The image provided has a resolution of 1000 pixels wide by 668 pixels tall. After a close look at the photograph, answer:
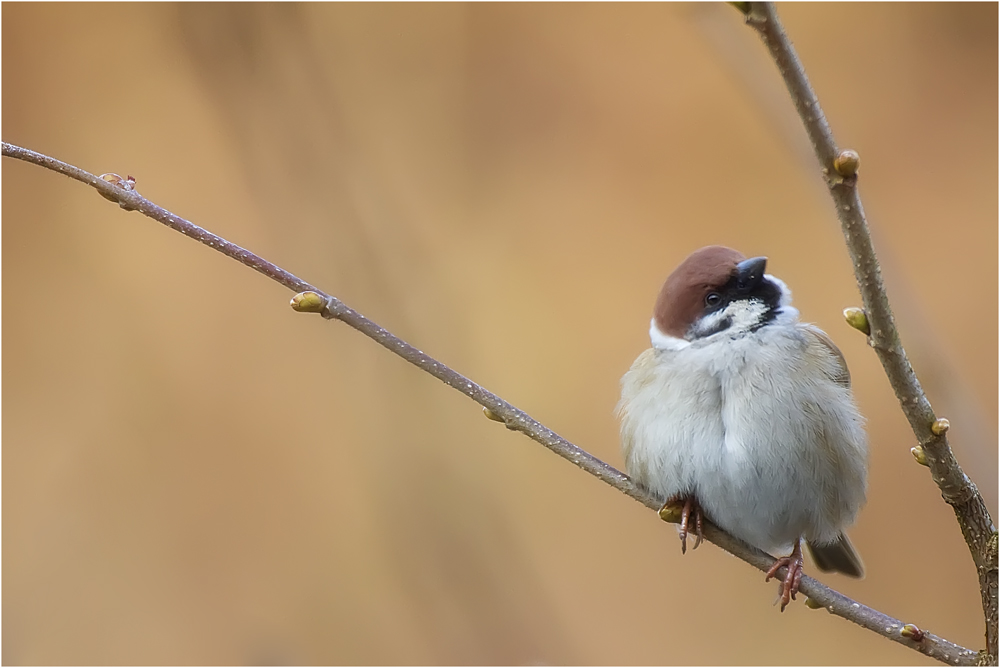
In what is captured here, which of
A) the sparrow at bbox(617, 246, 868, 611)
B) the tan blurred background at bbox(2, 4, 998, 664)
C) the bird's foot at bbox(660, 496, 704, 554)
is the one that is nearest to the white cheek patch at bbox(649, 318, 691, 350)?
the sparrow at bbox(617, 246, 868, 611)

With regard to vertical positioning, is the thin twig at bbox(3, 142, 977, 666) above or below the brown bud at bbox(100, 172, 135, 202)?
below

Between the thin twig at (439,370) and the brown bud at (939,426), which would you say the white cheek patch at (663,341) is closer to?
the thin twig at (439,370)

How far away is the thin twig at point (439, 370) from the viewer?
3.18 feet

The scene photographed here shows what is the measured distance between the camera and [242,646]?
2301mm

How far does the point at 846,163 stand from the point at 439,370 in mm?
506

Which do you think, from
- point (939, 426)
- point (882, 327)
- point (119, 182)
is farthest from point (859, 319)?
point (119, 182)

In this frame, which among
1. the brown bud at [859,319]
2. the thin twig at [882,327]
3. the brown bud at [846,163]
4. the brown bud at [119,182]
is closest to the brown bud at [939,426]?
the thin twig at [882,327]

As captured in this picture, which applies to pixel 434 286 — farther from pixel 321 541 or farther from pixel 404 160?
pixel 321 541

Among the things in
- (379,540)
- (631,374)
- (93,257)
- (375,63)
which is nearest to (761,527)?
(631,374)

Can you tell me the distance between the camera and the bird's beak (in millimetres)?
1399

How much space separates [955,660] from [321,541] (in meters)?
1.74

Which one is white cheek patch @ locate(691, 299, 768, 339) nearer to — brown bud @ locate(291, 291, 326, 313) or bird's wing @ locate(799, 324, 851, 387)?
bird's wing @ locate(799, 324, 851, 387)

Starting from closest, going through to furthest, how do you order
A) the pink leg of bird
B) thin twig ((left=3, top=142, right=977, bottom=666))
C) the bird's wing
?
thin twig ((left=3, top=142, right=977, bottom=666)) < the pink leg of bird < the bird's wing

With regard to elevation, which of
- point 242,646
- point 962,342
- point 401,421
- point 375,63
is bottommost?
point 242,646
